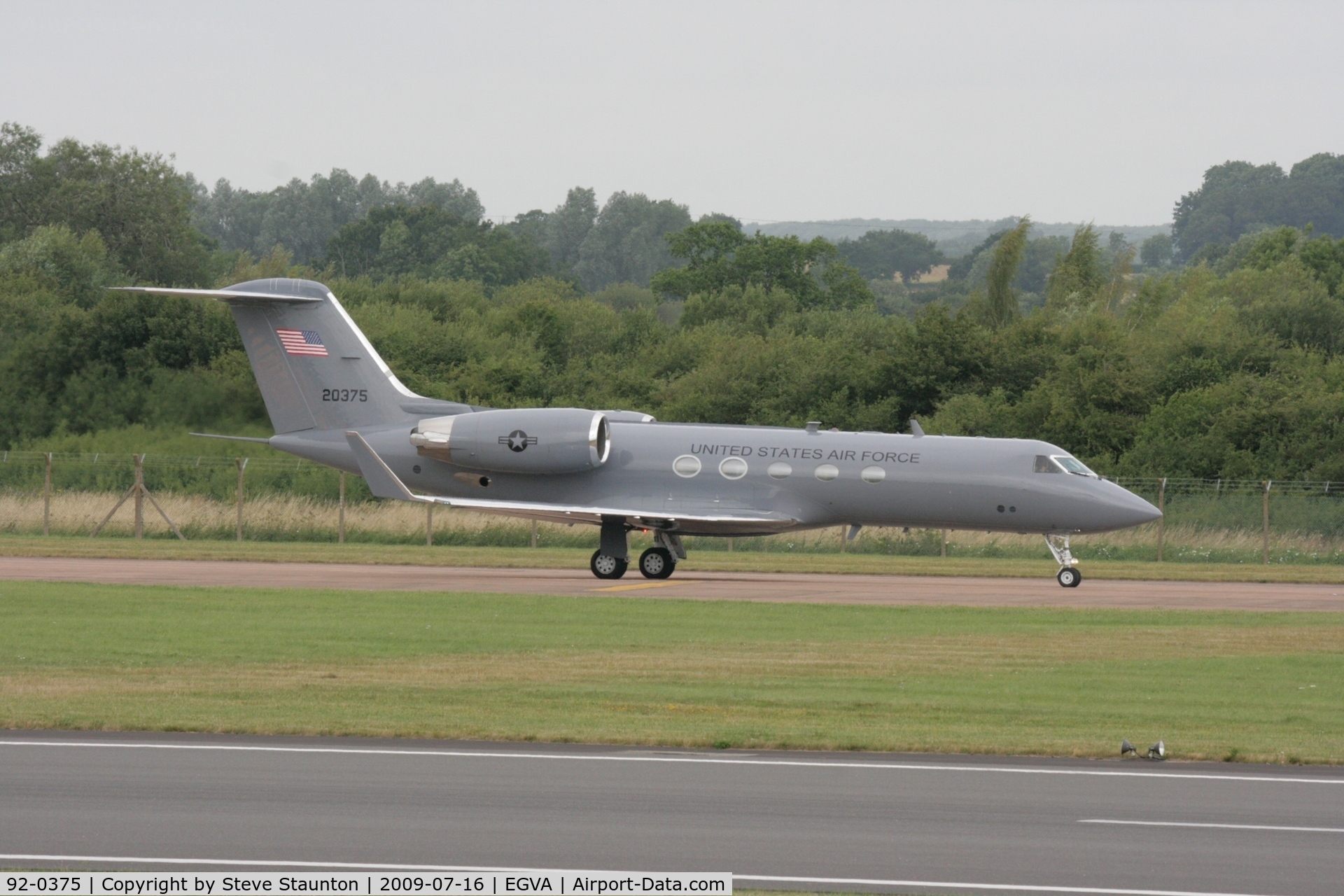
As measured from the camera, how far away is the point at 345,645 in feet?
66.4

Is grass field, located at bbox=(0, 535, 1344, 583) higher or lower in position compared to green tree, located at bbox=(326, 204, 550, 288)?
lower

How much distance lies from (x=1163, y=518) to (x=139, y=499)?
24.8 metres

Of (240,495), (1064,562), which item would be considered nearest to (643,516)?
(1064,562)

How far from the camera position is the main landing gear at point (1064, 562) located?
31.1 metres

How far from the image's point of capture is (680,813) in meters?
10.5

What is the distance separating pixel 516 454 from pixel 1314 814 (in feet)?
72.4

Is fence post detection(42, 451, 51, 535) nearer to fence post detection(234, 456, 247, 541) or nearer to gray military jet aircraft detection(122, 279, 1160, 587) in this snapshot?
fence post detection(234, 456, 247, 541)

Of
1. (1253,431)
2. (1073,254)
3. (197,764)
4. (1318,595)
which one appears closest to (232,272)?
(1073,254)

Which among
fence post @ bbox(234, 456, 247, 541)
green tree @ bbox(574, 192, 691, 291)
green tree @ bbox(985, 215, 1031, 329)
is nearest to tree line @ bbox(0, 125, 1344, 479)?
green tree @ bbox(985, 215, 1031, 329)

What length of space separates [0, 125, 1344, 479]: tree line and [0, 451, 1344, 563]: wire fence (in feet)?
4.93

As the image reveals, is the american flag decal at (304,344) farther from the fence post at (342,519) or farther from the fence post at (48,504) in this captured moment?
the fence post at (48,504)

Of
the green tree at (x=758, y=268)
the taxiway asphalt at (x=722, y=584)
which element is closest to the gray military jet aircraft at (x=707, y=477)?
the taxiway asphalt at (x=722, y=584)

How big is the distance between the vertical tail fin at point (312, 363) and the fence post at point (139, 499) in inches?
335

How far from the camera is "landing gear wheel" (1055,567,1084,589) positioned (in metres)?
31.1
